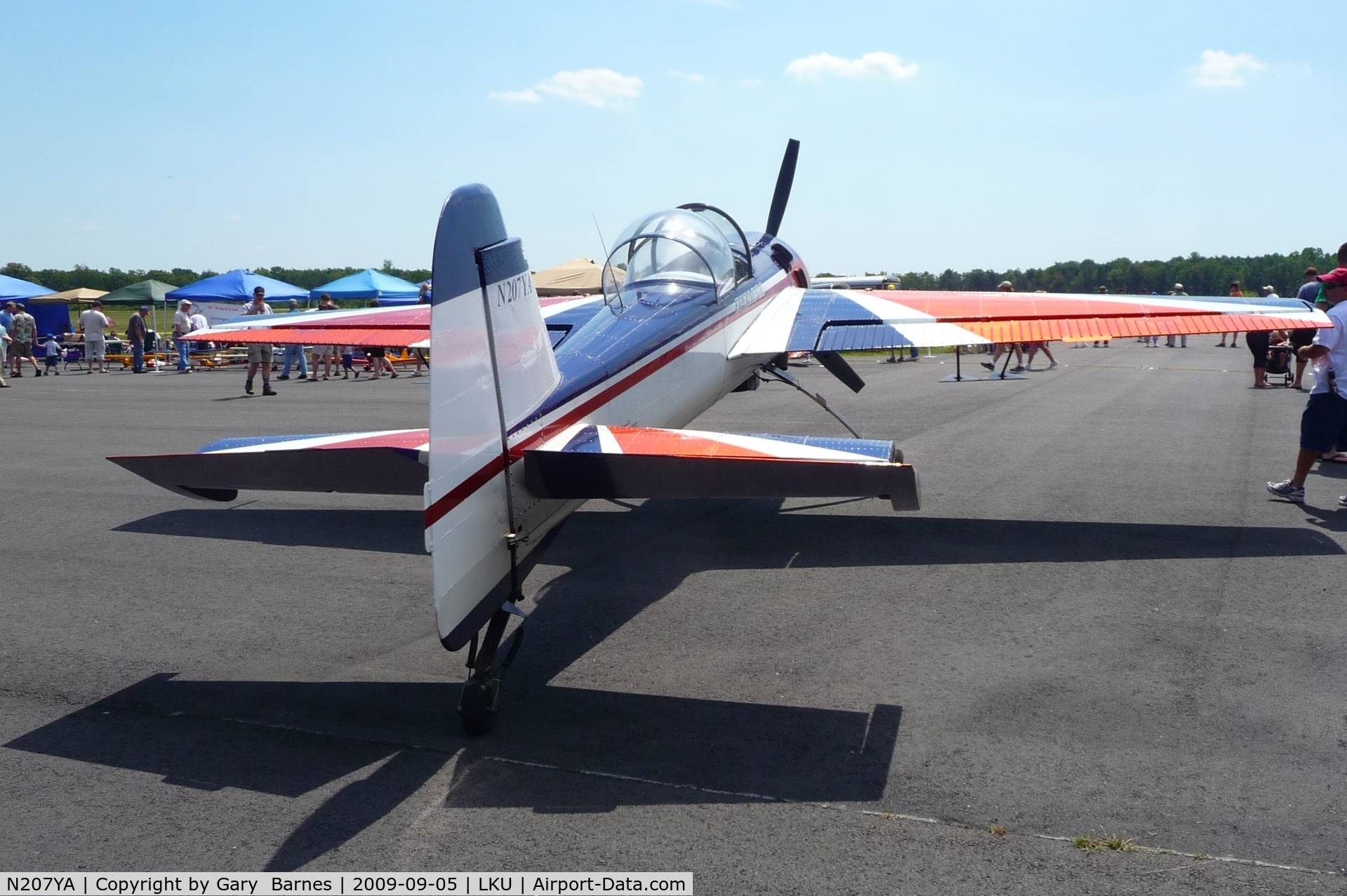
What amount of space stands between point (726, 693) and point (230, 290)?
105 feet

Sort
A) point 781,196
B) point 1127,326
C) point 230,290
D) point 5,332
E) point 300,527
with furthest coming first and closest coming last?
point 230,290 → point 5,332 → point 781,196 → point 1127,326 → point 300,527

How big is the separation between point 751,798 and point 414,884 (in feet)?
4.06

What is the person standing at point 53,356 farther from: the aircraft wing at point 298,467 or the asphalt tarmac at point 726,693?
the aircraft wing at point 298,467

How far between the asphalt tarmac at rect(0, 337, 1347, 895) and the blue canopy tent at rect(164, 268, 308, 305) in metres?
24.7

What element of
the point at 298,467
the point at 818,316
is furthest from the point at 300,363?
the point at 298,467

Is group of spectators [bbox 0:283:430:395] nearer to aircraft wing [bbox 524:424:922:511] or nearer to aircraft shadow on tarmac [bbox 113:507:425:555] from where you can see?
aircraft shadow on tarmac [bbox 113:507:425:555]

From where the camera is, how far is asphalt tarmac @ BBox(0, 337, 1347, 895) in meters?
3.45

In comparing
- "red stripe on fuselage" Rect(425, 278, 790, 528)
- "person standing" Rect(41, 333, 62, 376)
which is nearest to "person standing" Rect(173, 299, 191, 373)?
"person standing" Rect(41, 333, 62, 376)

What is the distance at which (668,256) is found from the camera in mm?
8289

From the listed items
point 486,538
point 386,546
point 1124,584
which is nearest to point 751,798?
point 486,538

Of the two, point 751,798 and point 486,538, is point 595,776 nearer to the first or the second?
point 751,798

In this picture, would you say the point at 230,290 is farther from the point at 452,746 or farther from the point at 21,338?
the point at 452,746

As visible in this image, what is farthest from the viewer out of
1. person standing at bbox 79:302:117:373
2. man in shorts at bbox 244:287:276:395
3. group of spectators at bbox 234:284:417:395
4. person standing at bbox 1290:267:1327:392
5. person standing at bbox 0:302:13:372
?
person standing at bbox 79:302:117:373

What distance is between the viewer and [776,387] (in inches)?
804
